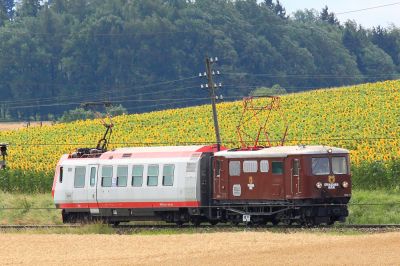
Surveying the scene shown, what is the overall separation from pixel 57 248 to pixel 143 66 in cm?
13581

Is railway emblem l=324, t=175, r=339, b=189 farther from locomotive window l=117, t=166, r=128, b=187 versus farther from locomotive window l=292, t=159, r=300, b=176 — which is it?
locomotive window l=117, t=166, r=128, b=187

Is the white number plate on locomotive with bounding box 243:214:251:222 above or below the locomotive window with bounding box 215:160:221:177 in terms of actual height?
below

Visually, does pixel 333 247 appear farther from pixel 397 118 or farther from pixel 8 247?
pixel 397 118

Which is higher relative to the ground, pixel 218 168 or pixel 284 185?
pixel 218 168

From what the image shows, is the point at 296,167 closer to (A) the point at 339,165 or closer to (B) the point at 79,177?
(A) the point at 339,165

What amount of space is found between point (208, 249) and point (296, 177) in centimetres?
903

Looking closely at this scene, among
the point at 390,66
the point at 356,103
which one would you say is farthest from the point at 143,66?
the point at 356,103

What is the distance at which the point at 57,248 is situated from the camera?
3431cm

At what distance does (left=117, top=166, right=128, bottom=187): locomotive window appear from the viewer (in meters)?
44.4

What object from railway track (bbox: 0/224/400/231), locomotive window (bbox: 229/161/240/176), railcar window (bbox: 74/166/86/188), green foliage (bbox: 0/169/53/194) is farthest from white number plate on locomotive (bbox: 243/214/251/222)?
green foliage (bbox: 0/169/53/194)

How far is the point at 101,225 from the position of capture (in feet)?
138

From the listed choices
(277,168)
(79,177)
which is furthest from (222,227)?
(79,177)

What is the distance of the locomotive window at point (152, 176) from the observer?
43719 millimetres

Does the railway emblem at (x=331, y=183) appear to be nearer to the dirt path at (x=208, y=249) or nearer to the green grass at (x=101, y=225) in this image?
the green grass at (x=101, y=225)
